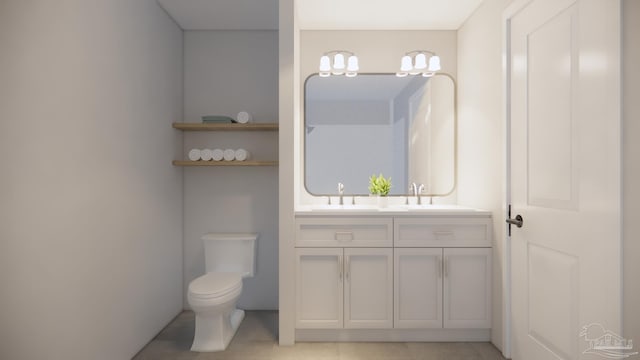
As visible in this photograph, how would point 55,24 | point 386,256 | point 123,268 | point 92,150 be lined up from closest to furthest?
1. point 55,24
2. point 92,150
3. point 123,268
4. point 386,256

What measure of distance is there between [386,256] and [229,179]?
1.54 meters

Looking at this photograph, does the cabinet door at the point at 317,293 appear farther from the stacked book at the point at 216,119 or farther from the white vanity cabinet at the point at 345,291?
the stacked book at the point at 216,119

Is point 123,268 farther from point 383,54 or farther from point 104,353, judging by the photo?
point 383,54

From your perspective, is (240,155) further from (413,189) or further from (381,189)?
(413,189)

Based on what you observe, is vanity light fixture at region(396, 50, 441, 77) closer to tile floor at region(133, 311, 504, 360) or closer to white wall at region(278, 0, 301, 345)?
white wall at region(278, 0, 301, 345)

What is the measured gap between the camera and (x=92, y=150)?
79.4 inches

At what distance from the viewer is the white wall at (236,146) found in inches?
129

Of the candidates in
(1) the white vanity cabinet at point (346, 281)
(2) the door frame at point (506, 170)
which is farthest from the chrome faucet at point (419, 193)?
(2) the door frame at point (506, 170)

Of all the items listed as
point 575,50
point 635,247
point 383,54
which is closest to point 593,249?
point 635,247

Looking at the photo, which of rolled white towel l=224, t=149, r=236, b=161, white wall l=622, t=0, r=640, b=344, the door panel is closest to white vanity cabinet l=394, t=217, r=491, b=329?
the door panel

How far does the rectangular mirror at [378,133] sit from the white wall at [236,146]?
386mm

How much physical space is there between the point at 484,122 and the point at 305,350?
2.03 meters

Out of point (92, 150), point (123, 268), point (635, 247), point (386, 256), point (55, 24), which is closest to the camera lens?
point (635, 247)

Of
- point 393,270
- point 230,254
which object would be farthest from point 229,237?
point 393,270
